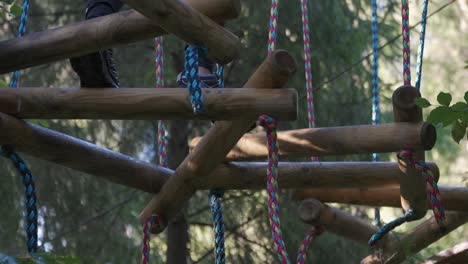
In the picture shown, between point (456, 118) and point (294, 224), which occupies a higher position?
point (456, 118)

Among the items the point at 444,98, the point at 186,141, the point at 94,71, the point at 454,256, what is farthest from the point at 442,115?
the point at 186,141

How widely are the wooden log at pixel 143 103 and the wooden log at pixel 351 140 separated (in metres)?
0.47

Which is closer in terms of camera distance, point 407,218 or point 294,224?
point 407,218

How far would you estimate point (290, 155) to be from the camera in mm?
3215

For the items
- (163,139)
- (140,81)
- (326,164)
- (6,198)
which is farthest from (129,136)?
(326,164)

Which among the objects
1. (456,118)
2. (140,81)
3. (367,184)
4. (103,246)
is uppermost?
(140,81)

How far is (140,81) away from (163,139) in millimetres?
2991

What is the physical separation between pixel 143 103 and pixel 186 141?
4.11m

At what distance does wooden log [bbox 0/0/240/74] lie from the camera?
8.32 feet

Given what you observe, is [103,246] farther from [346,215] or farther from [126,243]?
[346,215]

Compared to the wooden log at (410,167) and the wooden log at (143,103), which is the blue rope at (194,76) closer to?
the wooden log at (143,103)

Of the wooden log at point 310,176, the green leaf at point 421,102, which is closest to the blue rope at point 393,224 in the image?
the wooden log at point 310,176

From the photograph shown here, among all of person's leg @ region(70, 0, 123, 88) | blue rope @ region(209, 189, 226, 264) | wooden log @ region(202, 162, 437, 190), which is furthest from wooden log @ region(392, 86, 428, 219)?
person's leg @ region(70, 0, 123, 88)

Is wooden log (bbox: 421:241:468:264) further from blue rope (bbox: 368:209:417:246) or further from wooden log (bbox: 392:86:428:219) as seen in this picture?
wooden log (bbox: 392:86:428:219)
